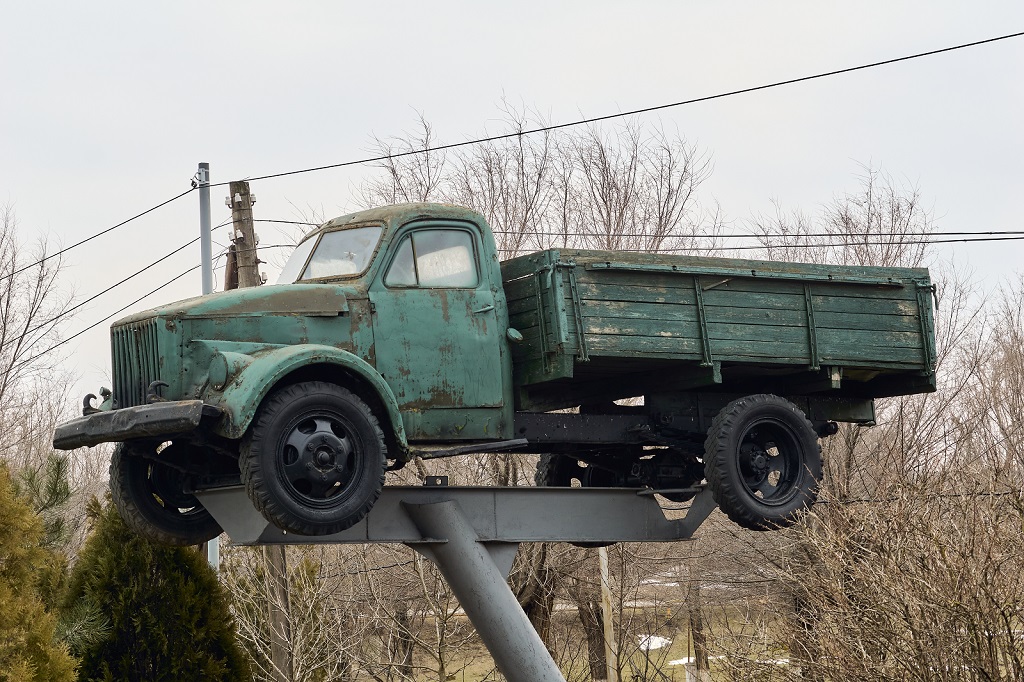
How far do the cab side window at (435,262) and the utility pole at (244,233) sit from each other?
584cm

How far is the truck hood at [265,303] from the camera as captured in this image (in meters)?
8.16

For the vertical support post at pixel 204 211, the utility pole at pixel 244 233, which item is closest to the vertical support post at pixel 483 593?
the utility pole at pixel 244 233

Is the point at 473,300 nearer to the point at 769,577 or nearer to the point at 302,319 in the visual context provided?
the point at 302,319

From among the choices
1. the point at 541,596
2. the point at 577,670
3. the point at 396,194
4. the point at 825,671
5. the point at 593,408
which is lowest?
the point at 577,670

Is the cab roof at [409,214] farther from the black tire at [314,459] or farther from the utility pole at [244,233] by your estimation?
the utility pole at [244,233]

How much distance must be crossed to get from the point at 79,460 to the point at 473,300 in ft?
127

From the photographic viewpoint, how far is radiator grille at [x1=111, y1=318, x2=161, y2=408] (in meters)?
8.13

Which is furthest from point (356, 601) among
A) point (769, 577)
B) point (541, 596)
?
point (769, 577)

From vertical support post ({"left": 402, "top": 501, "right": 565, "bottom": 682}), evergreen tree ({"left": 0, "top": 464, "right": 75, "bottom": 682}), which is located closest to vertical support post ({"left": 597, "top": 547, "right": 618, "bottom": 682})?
vertical support post ({"left": 402, "top": 501, "right": 565, "bottom": 682})

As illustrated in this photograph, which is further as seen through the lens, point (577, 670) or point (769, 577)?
point (577, 670)

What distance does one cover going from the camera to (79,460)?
44.6 metres

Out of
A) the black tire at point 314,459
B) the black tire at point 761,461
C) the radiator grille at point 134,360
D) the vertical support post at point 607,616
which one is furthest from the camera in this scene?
the vertical support post at point 607,616

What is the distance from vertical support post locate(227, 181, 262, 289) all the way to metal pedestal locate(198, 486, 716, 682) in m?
6.04

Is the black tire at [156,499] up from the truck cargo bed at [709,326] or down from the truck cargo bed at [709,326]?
down
